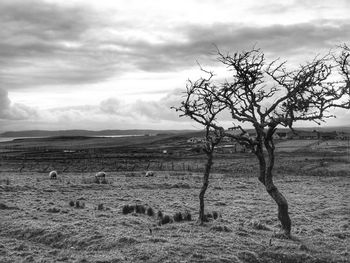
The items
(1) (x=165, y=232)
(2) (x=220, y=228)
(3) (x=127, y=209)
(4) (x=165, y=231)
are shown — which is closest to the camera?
(1) (x=165, y=232)

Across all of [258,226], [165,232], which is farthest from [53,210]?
[258,226]

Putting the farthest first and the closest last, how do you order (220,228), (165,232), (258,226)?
(258,226) < (220,228) < (165,232)

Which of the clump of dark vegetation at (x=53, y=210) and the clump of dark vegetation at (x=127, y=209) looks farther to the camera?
the clump of dark vegetation at (x=127, y=209)

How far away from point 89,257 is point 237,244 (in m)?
5.01

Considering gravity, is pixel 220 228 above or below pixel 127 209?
above

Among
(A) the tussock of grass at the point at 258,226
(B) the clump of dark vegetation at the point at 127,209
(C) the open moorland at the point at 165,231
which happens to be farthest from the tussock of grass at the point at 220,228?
(B) the clump of dark vegetation at the point at 127,209

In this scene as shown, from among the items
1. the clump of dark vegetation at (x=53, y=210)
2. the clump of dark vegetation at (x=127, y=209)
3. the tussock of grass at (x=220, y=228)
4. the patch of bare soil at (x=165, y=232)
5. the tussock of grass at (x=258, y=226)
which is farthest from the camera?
the clump of dark vegetation at (x=127, y=209)

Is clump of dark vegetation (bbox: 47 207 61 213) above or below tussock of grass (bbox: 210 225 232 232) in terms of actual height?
below

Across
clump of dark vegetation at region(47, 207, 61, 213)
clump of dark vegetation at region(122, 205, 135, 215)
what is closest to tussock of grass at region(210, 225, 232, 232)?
clump of dark vegetation at region(122, 205, 135, 215)

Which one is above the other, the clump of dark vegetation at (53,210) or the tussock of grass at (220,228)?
the tussock of grass at (220,228)

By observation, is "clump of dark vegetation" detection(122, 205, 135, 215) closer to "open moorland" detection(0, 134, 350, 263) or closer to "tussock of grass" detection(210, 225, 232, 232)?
"open moorland" detection(0, 134, 350, 263)

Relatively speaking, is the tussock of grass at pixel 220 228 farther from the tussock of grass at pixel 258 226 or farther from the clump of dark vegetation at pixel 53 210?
the clump of dark vegetation at pixel 53 210

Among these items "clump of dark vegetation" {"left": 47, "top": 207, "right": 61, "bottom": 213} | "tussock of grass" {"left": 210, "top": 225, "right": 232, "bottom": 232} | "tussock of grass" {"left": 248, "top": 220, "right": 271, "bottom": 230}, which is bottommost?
"tussock of grass" {"left": 248, "top": 220, "right": 271, "bottom": 230}

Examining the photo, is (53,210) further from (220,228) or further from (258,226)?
(258,226)
